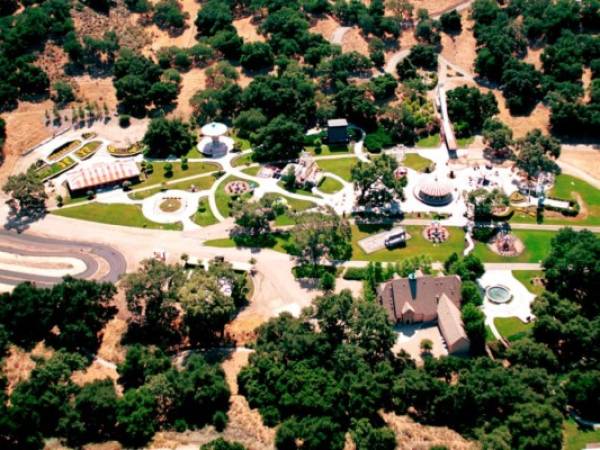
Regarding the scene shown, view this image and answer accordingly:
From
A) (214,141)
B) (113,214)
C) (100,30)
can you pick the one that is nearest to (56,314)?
(113,214)

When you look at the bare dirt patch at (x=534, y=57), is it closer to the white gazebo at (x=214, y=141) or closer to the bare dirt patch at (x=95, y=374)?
the white gazebo at (x=214, y=141)

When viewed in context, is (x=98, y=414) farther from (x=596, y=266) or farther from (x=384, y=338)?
(x=596, y=266)

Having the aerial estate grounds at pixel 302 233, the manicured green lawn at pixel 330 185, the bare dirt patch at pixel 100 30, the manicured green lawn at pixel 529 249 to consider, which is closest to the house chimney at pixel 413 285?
the aerial estate grounds at pixel 302 233

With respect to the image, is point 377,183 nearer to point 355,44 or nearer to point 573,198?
point 573,198

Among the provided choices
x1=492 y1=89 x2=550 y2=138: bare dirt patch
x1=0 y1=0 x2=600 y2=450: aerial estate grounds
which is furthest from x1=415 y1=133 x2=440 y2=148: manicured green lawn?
x1=492 y1=89 x2=550 y2=138: bare dirt patch

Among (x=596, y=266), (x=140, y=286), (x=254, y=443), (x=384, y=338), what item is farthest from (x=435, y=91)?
(x=254, y=443)

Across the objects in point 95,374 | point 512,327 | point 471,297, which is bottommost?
point 512,327

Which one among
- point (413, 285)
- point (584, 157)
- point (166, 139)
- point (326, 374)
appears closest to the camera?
point (326, 374)
